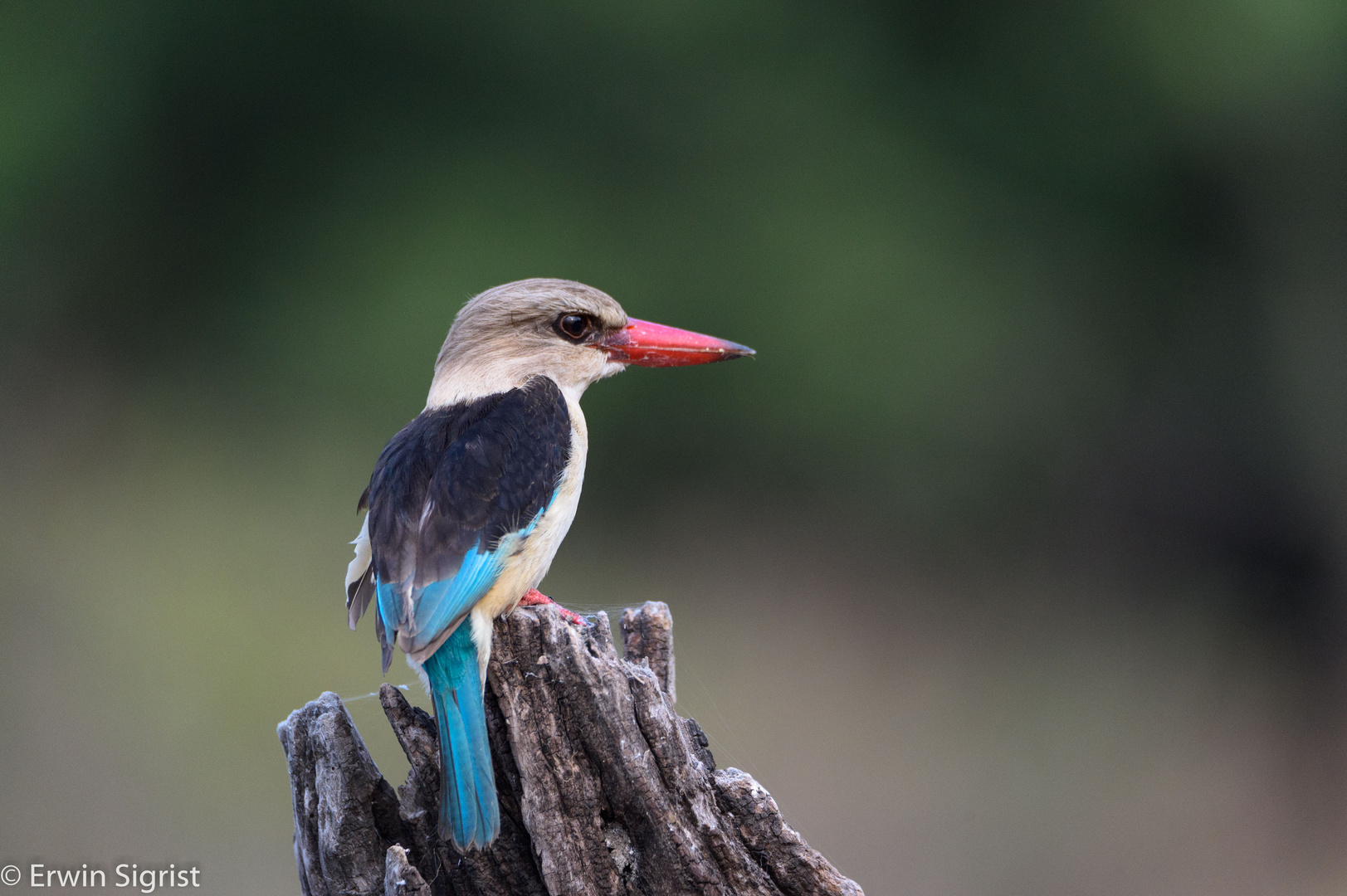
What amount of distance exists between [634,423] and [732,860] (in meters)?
5.11

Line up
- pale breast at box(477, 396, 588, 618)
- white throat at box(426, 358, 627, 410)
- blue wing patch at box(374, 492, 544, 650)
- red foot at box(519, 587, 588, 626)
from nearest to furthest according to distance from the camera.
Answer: blue wing patch at box(374, 492, 544, 650), pale breast at box(477, 396, 588, 618), red foot at box(519, 587, 588, 626), white throat at box(426, 358, 627, 410)

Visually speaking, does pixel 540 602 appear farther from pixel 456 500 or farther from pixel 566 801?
pixel 566 801

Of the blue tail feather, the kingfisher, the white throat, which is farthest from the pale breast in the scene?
the blue tail feather

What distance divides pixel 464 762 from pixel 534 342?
1272 mm

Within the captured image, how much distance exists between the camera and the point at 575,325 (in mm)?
3035

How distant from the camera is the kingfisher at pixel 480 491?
218cm

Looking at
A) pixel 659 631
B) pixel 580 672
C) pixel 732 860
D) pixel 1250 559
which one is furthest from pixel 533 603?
pixel 1250 559

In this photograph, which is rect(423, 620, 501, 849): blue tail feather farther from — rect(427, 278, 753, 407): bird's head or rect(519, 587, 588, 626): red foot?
rect(427, 278, 753, 407): bird's head

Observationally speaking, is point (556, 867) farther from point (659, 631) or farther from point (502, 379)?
point (502, 379)

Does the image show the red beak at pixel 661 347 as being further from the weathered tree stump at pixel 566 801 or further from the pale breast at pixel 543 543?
the weathered tree stump at pixel 566 801

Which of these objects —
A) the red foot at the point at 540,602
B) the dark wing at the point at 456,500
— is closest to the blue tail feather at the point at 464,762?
the dark wing at the point at 456,500

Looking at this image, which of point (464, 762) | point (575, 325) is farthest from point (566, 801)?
point (575, 325)

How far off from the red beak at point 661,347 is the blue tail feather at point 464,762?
3.85 feet

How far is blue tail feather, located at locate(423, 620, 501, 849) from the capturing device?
6.84 ft
